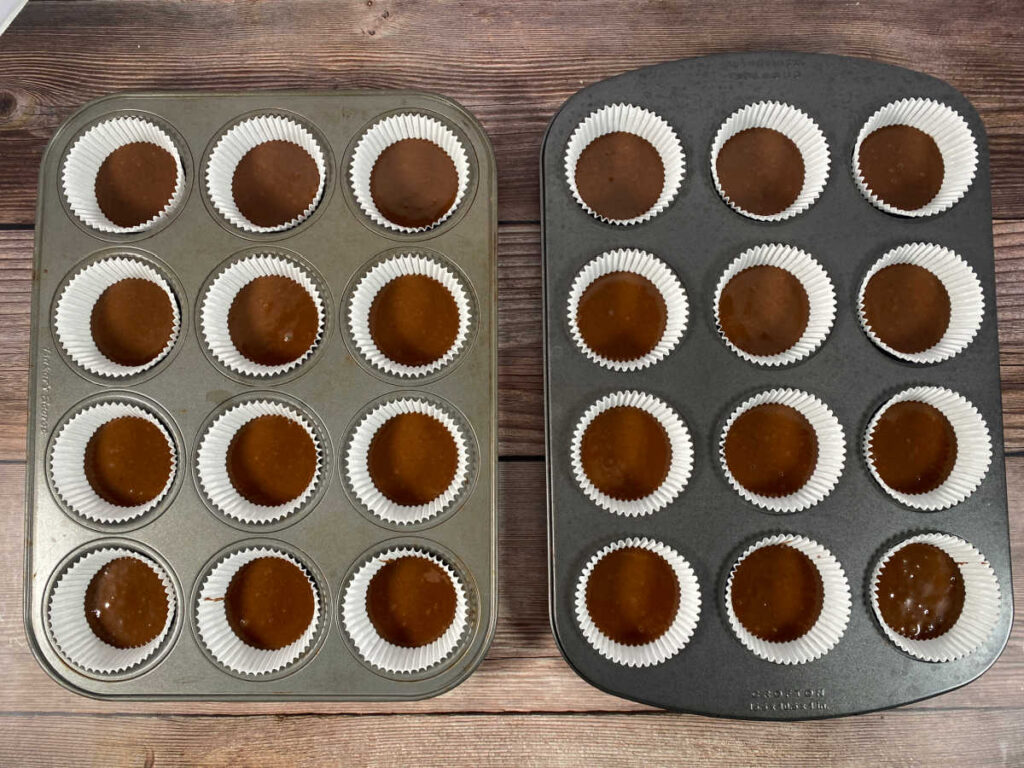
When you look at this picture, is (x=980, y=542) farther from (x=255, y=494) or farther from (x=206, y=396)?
(x=206, y=396)

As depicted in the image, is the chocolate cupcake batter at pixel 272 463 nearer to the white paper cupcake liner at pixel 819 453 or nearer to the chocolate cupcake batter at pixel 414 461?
the chocolate cupcake batter at pixel 414 461

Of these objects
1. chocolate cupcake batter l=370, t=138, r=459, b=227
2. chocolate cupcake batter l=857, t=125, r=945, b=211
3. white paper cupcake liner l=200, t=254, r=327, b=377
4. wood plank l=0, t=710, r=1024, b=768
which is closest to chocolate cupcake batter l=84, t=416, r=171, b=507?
white paper cupcake liner l=200, t=254, r=327, b=377

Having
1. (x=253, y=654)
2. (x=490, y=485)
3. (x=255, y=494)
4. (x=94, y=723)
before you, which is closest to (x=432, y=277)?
(x=490, y=485)

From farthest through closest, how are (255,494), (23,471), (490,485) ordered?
(23,471) → (255,494) → (490,485)

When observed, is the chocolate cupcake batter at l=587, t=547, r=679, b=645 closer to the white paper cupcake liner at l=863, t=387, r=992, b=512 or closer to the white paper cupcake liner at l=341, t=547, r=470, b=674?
the white paper cupcake liner at l=341, t=547, r=470, b=674

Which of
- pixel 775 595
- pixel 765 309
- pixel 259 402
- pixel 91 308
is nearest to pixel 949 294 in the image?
pixel 765 309

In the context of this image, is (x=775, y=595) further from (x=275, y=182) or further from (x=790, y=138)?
(x=275, y=182)

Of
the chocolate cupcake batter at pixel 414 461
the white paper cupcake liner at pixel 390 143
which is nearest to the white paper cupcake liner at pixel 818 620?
the chocolate cupcake batter at pixel 414 461
